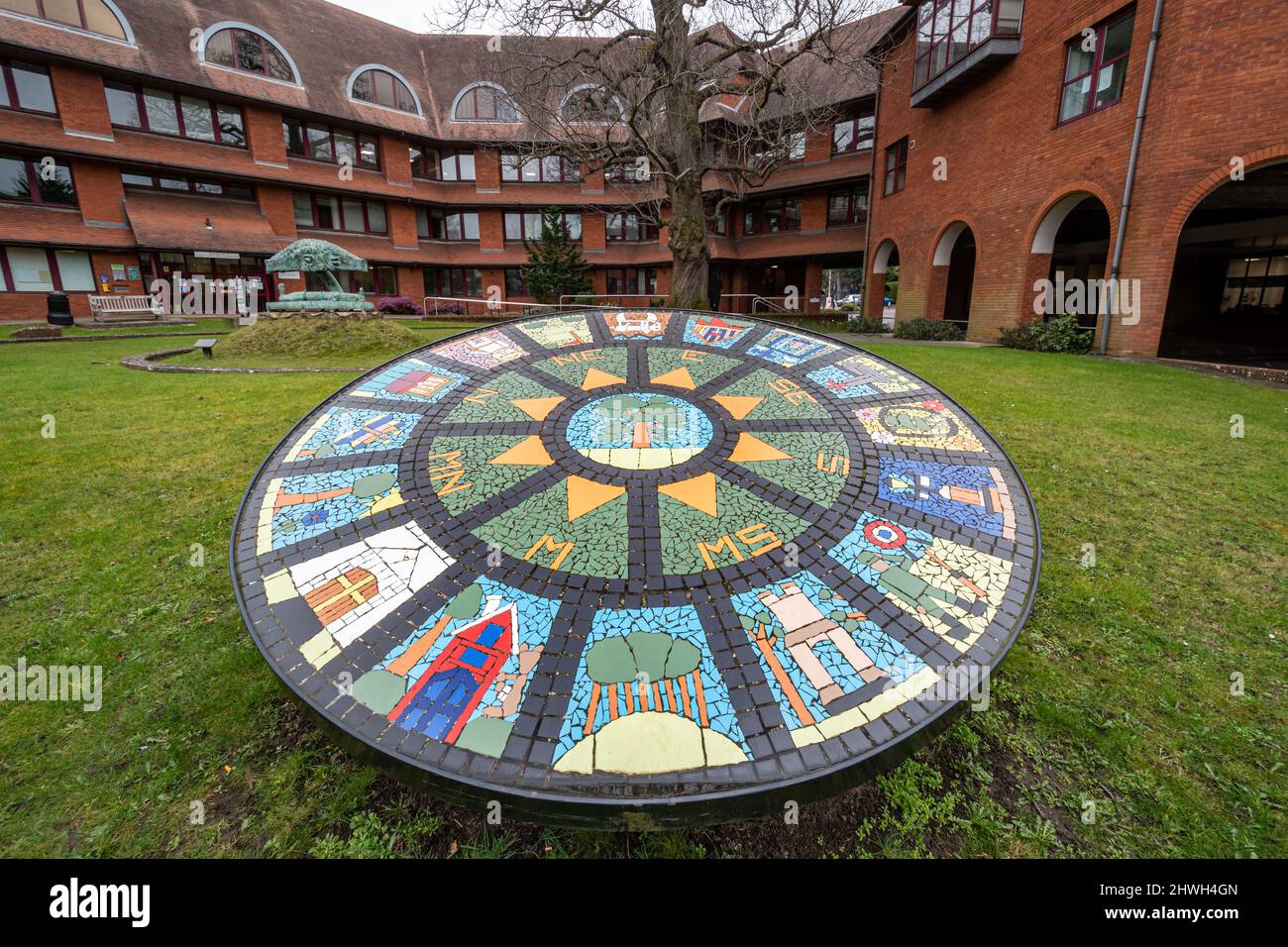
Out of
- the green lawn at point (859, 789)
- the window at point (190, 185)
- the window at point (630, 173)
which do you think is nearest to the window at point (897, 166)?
the window at point (630, 173)

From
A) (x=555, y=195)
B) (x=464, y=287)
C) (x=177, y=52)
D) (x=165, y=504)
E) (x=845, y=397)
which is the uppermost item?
(x=177, y=52)

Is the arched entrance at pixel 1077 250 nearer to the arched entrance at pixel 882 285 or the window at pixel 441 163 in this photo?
the arched entrance at pixel 882 285

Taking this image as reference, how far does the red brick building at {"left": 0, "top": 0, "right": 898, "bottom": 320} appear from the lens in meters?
21.2

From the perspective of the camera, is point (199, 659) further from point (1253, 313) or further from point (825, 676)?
point (1253, 313)

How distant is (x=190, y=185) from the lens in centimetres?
2438

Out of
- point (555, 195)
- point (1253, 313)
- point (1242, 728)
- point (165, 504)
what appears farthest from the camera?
point (555, 195)

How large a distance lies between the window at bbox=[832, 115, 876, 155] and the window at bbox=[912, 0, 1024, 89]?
23.0ft

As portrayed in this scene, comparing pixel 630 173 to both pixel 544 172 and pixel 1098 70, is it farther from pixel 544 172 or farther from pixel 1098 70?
pixel 1098 70

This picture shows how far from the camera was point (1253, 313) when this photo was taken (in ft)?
69.9

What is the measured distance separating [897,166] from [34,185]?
32442 mm

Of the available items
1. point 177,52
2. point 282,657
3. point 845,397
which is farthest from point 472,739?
point 177,52

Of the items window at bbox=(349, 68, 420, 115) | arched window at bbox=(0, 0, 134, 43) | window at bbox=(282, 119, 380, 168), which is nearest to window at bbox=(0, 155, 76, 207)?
arched window at bbox=(0, 0, 134, 43)

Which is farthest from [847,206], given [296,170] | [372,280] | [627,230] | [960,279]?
[296,170]

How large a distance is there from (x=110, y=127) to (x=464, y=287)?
50.1ft
